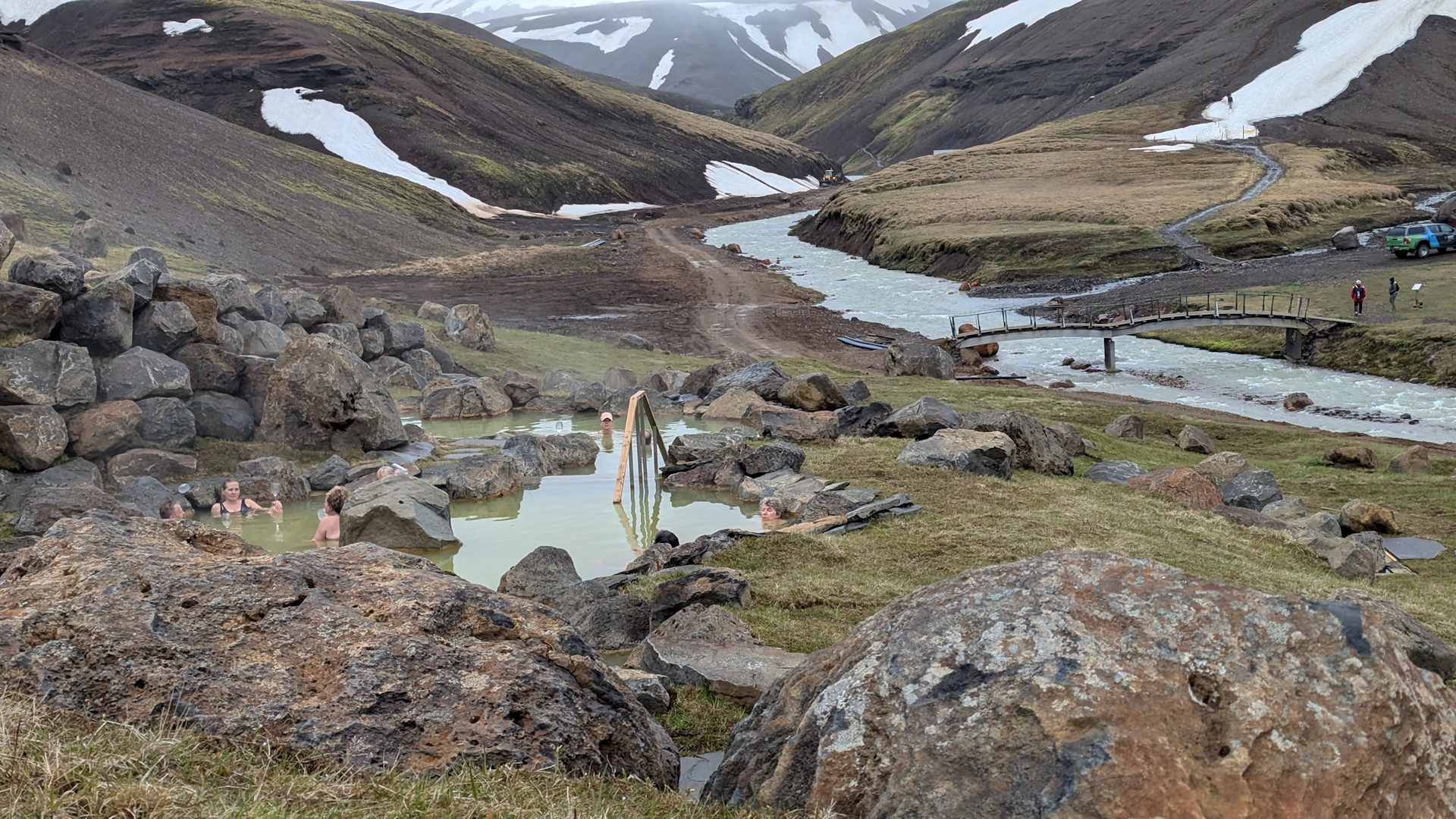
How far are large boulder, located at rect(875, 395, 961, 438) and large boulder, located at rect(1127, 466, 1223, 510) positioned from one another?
4803mm

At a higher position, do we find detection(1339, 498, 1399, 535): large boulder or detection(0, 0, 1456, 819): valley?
detection(0, 0, 1456, 819): valley

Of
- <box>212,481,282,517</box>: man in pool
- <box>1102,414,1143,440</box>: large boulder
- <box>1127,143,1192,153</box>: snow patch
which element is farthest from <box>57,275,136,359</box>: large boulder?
<box>1127,143,1192,153</box>: snow patch

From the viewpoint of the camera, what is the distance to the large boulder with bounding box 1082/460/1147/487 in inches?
840

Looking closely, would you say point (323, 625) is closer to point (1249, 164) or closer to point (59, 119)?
point (59, 119)

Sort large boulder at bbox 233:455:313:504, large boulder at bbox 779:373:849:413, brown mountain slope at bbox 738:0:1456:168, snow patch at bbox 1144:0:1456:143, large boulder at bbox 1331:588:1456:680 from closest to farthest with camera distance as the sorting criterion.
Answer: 1. large boulder at bbox 1331:588:1456:680
2. large boulder at bbox 233:455:313:504
3. large boulder at bbox 779:373:849:413
4. brown mountain slope at bbox 738:0:1456:168
5. snow patch at bbox 1144:0:1456:143

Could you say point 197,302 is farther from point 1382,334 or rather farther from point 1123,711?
point 1382,334

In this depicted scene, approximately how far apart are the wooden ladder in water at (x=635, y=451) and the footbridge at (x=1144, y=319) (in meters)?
26.5

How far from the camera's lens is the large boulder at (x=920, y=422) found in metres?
23.7

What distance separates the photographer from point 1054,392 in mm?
37531

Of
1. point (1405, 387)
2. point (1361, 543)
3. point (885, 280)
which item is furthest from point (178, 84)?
point (1361, 543)

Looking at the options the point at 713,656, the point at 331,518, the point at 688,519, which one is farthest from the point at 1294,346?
the point at 713,656

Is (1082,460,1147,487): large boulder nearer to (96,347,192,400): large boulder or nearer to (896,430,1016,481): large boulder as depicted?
(896,430,1016,481): large boulder

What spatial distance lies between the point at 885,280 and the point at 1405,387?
36.5 meters

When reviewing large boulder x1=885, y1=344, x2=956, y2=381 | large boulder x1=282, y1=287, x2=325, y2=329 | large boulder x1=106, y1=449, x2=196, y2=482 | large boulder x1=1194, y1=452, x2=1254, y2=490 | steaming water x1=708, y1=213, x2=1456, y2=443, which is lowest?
steaming water x1=708, y1=213, x2=1456, y2=443
